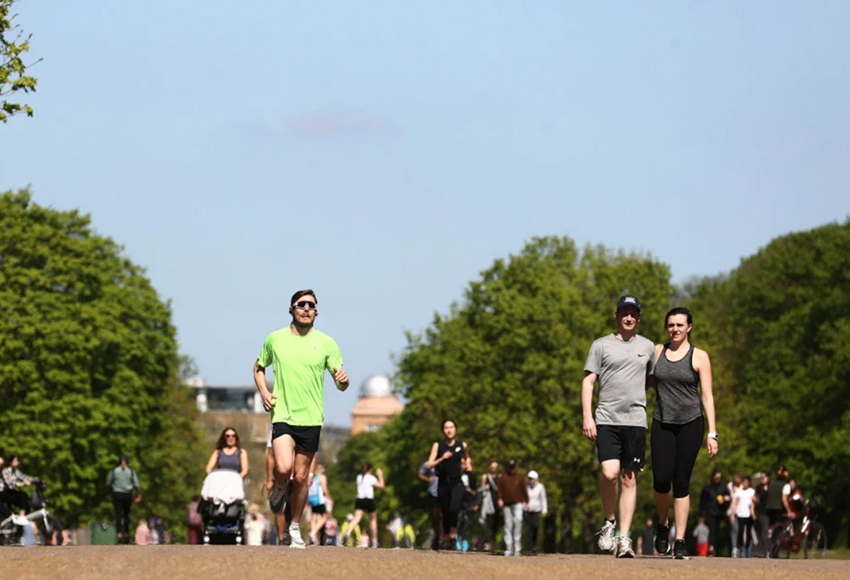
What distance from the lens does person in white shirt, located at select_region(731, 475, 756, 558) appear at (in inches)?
1294

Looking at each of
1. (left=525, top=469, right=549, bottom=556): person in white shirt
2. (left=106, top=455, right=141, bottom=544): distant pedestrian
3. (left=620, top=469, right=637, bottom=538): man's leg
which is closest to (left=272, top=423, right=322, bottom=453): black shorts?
(left=620, top=469, right=637, bottom=538): man's leg

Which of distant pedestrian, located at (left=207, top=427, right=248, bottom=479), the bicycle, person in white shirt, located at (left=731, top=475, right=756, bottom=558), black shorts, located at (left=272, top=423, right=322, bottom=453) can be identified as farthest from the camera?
person in white shirt, located at (left=731, top=475, right=756, bottom=558)

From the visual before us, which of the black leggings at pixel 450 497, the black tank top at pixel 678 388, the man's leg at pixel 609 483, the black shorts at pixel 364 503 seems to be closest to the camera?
the man's leg at pixel 609 483

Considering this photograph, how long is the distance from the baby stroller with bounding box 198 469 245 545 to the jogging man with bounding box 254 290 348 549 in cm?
739

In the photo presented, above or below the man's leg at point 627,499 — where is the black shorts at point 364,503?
above

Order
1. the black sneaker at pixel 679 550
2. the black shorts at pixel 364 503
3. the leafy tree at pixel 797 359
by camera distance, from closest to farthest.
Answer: the black sneaker at pixel 679 550, the black shorts at pixel 364 503, the leafy tree at pixel 797 359

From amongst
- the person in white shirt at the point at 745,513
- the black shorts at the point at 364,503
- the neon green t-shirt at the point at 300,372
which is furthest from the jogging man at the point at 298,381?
the person in white shirt at the point at 745,513

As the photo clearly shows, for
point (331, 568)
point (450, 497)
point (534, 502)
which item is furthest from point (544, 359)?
point (331, 568)

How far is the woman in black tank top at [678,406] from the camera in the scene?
14992 millimetres

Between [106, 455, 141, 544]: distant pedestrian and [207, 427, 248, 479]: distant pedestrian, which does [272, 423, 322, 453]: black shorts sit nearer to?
[207, 427, 248, 479]: distant pedestrian

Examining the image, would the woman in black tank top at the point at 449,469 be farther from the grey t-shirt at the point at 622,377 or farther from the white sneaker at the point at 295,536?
the grey t-shirt at the point at 622,377

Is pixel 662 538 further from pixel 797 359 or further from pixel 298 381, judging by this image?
pixel 797 359

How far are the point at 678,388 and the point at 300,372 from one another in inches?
124

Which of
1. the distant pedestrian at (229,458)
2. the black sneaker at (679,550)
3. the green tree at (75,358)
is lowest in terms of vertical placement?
the black sneaker at (679,550)
